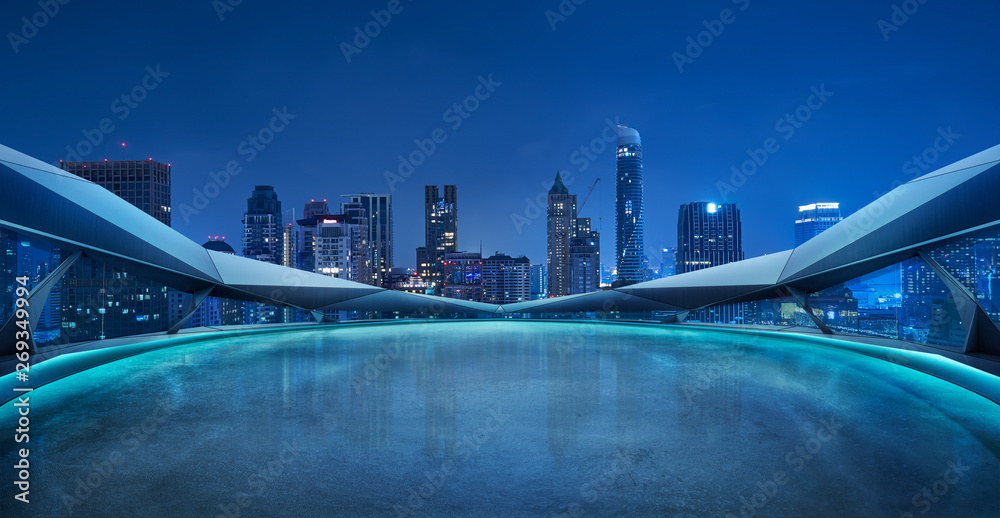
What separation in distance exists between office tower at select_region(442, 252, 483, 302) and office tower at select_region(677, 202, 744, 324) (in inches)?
2923

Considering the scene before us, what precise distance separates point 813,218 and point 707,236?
51.0m

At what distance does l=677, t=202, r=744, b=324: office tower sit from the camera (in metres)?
151

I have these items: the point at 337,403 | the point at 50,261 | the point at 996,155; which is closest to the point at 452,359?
the point at 337,403

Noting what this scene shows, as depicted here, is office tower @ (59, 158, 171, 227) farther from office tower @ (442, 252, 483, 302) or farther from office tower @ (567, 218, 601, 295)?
office tower @ (567, 218, 601, 295)

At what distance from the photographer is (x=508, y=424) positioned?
6.02 meters

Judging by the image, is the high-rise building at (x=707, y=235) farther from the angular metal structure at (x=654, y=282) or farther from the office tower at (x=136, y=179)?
the office tower at (x=136, y=179)

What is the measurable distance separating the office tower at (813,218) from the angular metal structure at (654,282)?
107 m

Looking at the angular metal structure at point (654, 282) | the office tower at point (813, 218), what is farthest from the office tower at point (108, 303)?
the office tower at point (813, 218)

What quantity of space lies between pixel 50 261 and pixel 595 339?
14.2 meters

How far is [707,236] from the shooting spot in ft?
553

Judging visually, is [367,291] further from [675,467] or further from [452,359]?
[675,467]

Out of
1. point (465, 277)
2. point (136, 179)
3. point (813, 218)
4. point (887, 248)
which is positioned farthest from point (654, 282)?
point (465, 277)

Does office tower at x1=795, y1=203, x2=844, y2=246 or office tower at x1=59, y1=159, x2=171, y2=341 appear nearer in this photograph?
office tower at x1=59, y1=159, x2=171, y2=341

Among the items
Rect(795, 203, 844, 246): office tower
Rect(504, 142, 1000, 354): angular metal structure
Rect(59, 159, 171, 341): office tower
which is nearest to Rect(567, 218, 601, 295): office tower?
Rect(795, 203, 844, 246): office tower
